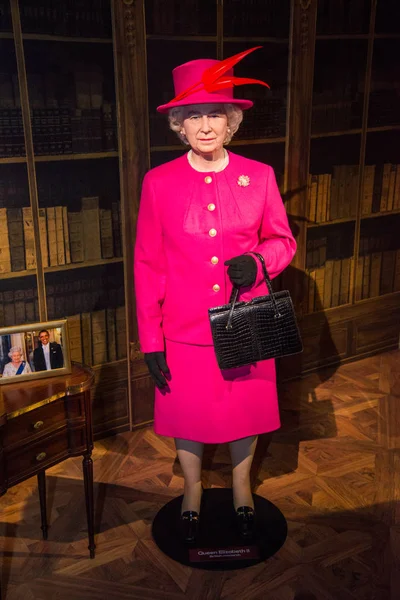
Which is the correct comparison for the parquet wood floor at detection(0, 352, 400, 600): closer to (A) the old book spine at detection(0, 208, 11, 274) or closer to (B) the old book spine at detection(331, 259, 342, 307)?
(B) the old book spine at detection(331, 259, 342, 307)

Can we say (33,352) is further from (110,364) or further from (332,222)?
(332,222)

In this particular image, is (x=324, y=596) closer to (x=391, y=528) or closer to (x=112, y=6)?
(x=391, y=528)

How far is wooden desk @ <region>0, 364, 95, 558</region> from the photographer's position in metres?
2.09

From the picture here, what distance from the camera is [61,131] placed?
293 cm

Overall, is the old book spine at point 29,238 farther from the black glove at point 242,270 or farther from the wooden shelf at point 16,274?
the black glove at point 242,270

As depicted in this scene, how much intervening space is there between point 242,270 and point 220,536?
1.10 meters

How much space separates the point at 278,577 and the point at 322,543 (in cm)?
27

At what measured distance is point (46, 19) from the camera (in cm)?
279

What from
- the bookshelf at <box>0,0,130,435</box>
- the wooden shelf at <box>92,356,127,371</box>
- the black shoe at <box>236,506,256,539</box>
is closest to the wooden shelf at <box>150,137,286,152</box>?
the bookshelf at <box>0,0,130,435</box>

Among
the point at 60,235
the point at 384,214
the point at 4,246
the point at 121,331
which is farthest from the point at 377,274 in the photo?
the point at 4,246

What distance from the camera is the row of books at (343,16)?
3.52 m

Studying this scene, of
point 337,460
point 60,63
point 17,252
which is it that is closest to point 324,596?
point 337,460

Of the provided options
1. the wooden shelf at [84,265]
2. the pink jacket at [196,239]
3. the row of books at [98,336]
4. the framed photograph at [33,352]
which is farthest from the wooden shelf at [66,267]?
the pink jacket at [196,239]

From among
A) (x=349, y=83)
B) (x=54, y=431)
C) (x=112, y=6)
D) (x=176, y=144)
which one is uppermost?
(x=112, y=6)
